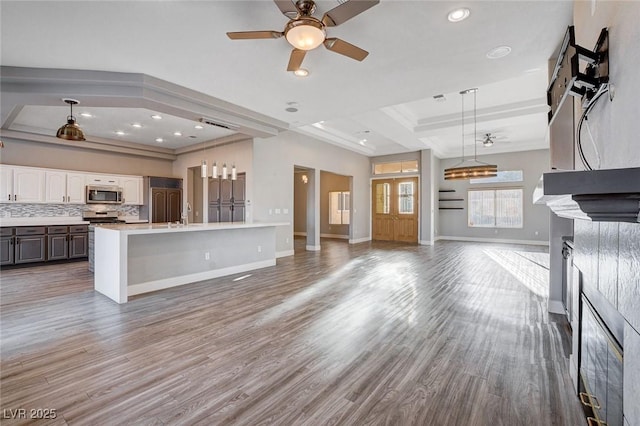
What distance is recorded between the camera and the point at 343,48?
2764 mm

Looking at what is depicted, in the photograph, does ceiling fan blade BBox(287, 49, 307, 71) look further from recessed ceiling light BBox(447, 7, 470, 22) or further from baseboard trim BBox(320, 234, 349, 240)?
baseboard trim BBox(320, 234, 349, 240)

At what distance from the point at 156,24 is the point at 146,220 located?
6930mm

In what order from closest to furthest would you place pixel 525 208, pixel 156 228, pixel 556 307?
pixel 556 307 → pixel 156 228 → pixel 525 208

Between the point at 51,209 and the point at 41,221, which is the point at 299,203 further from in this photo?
the point at 41,221

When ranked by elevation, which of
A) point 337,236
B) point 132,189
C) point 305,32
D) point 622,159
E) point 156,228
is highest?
point 305,32

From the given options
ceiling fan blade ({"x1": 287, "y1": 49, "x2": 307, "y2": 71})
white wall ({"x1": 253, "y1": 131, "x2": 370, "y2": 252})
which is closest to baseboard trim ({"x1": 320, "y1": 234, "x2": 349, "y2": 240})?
white wall ({"x1": 253, "y1": 131, "x2": 370, "y2": 252})

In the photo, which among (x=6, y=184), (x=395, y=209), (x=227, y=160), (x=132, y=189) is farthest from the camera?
(x=395, y=209)

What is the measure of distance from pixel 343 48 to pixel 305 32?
471mm

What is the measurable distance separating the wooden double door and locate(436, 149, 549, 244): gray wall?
4.81ft

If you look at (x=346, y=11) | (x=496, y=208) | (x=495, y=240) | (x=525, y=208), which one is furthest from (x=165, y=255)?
(x=525, y=208)

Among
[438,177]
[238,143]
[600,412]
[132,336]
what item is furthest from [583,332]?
[438,177]

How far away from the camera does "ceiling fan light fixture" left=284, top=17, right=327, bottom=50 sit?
2371mm

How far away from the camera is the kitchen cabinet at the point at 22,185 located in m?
6.25

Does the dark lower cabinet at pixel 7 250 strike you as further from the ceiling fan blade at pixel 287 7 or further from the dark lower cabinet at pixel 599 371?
the dark lower cabinet at pixel 599 371
